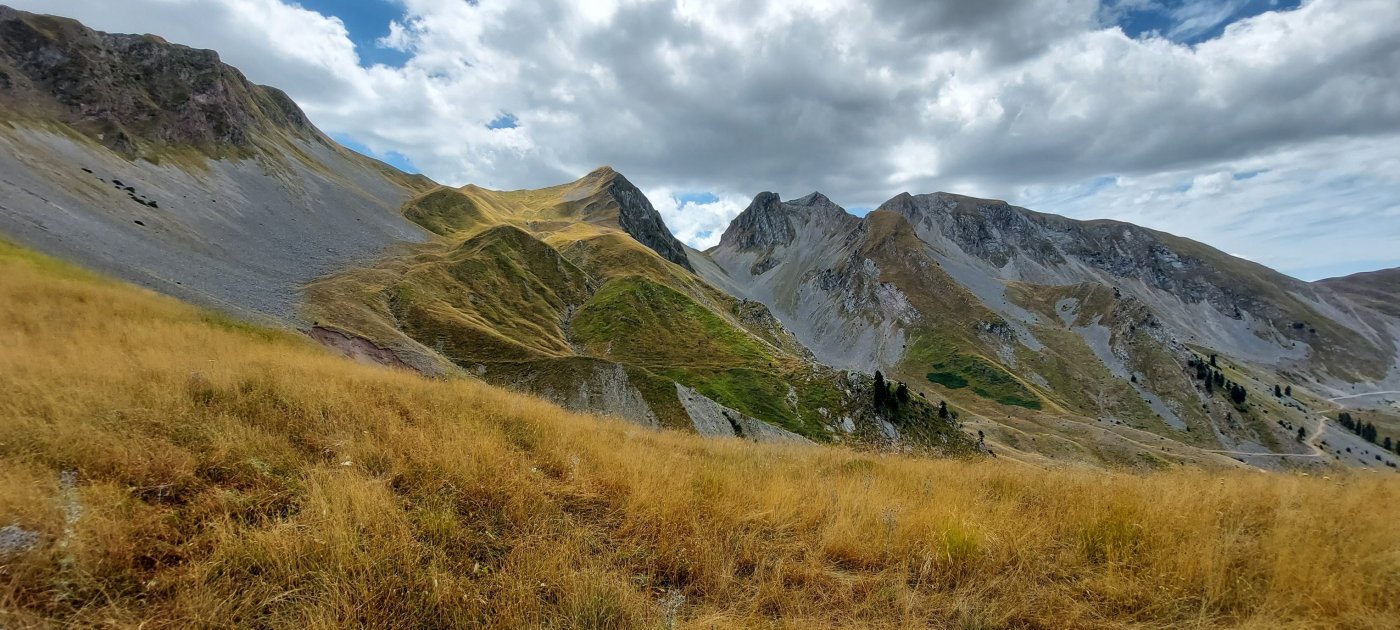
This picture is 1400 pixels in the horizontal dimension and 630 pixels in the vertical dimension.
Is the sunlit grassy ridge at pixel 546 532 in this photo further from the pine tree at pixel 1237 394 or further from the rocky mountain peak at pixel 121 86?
the pine tree at pixel 1237 394

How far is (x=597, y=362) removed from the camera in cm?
5500

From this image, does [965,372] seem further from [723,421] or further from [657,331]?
[723,421]

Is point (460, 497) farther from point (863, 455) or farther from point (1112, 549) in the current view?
point (863, 455)

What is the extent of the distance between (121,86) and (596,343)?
94.9 meters

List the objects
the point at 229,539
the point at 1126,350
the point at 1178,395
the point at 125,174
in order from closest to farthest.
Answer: the point at 229,539 → the point at 125,174 → the point at 1178,395 → the point at 1126,350

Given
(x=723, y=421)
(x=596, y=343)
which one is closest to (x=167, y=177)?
(x=596, y=343)

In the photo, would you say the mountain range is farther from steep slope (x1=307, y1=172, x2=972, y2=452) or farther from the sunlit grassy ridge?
the sunlit grassy ridge

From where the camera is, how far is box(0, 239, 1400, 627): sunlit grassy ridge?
13.9ft

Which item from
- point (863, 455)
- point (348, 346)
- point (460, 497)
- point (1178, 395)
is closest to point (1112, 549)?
point (863, 455)

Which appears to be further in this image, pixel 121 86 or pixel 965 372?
pixel 965 372

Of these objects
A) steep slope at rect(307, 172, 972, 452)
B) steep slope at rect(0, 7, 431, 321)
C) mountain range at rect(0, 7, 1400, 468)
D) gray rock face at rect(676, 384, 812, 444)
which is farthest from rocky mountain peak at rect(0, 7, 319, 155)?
gray rock face at rect(676, 384, 812, 444)

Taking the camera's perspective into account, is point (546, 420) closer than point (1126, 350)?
Yes

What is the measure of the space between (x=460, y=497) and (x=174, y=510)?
238cm

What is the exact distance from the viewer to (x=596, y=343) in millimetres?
86812
